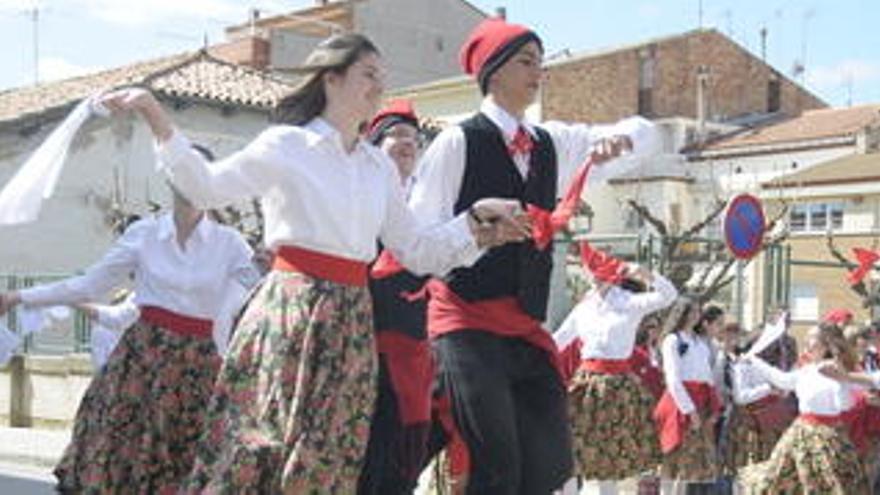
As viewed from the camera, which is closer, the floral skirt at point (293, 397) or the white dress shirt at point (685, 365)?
the floral skirt at point (293, 397)

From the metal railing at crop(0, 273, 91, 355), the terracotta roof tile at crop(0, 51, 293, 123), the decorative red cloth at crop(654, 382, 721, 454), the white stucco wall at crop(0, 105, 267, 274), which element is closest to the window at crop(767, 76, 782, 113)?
the terracotta roof tile at crop(0, 51, 293, 123)

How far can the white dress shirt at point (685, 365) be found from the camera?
1044 centimetres

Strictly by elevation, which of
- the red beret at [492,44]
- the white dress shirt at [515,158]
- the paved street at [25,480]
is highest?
the red beret at [492,44]

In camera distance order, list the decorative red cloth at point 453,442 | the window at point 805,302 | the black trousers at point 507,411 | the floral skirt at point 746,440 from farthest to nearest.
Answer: the window at point 805,302 < the floral skirt at point 746,440 < the decorative red cloth at point 453,442 < the black trousers at point 507,411

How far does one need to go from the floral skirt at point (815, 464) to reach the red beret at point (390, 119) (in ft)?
15.0

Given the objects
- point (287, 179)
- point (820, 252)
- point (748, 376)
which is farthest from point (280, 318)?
point (820, 252)

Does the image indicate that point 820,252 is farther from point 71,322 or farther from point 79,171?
point 71,322

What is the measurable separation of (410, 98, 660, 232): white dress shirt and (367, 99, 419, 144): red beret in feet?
2.52

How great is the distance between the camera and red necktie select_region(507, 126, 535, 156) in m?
5.14

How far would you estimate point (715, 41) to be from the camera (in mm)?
48031

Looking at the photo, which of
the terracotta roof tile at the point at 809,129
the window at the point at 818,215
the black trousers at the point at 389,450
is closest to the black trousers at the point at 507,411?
the black trousers at the point at 389,450

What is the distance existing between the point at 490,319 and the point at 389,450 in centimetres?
61

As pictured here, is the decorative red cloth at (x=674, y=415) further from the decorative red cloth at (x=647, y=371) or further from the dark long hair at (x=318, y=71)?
the dark long hair at (x=318, y=71)

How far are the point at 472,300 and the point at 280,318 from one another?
964 millimetres
